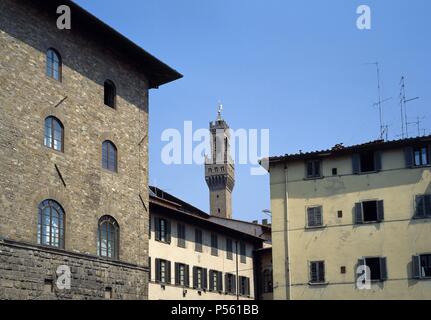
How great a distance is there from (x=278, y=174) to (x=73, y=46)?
16.0 m

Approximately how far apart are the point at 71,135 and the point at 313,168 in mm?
16358

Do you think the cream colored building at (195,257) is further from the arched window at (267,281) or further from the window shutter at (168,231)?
the arched window at (267,281)

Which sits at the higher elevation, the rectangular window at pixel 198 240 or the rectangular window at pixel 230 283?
the rectangular window at pixel 198 240

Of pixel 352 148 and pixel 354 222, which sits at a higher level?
pixel 352 148

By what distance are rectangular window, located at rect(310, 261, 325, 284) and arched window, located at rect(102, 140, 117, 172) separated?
13.5 metres

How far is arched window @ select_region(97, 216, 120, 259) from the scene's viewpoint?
87.9 ft

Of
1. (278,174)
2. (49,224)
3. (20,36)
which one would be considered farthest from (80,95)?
(278,174)

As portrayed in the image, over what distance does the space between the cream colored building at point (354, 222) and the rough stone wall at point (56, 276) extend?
1099cm

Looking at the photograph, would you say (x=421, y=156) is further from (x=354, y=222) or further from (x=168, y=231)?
(x=168, y=231)

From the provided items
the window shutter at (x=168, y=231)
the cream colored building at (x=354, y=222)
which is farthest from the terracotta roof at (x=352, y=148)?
the window shutter at (x=168, y=231)

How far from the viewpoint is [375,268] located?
3503cm

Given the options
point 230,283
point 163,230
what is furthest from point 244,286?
point 163,230

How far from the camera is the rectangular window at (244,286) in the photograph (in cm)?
4878

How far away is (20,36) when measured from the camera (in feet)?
78.7
